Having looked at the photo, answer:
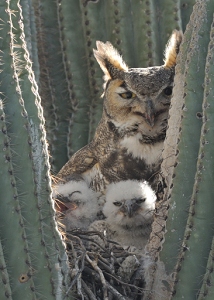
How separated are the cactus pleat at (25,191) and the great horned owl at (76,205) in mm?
A: 1396

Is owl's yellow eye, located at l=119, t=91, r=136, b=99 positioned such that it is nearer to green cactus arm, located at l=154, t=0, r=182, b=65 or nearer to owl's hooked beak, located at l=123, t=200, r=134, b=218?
owl's hooked beak, located at l=123, t=200, r=134, b=218

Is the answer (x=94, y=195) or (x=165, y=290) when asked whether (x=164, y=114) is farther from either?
(x=165, y=290)

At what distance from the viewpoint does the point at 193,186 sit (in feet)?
9.90

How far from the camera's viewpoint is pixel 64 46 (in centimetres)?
530

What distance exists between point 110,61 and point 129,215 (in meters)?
0.93

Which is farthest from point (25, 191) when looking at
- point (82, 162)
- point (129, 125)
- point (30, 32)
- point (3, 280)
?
point (30, 32)

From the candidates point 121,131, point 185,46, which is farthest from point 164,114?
point 185,46

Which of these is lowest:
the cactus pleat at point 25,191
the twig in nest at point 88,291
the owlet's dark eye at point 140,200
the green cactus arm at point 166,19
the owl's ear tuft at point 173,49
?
the twig in nest at point 88,291

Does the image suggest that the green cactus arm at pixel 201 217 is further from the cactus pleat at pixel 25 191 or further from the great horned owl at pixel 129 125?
the great horned owl at pixel 129 125

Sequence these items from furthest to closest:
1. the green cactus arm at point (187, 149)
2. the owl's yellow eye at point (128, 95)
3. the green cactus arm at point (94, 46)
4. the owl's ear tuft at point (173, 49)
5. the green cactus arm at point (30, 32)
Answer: the green cactus arm at point (94, 46), the green cactus arm at point (30, 32), the owl's yellow eye at point (128, 95), the owl's ear tuft at point (173, 49), the green cactus arm at point (187, 149)

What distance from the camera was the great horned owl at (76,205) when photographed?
4402mm

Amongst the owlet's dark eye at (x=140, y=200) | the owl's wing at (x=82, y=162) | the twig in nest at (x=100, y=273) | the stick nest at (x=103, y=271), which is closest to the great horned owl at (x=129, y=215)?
the owlet's dark eye at (x=140, y=200)

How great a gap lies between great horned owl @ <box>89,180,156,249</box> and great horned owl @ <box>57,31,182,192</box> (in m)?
0.16

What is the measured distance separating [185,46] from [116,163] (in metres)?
1.27
